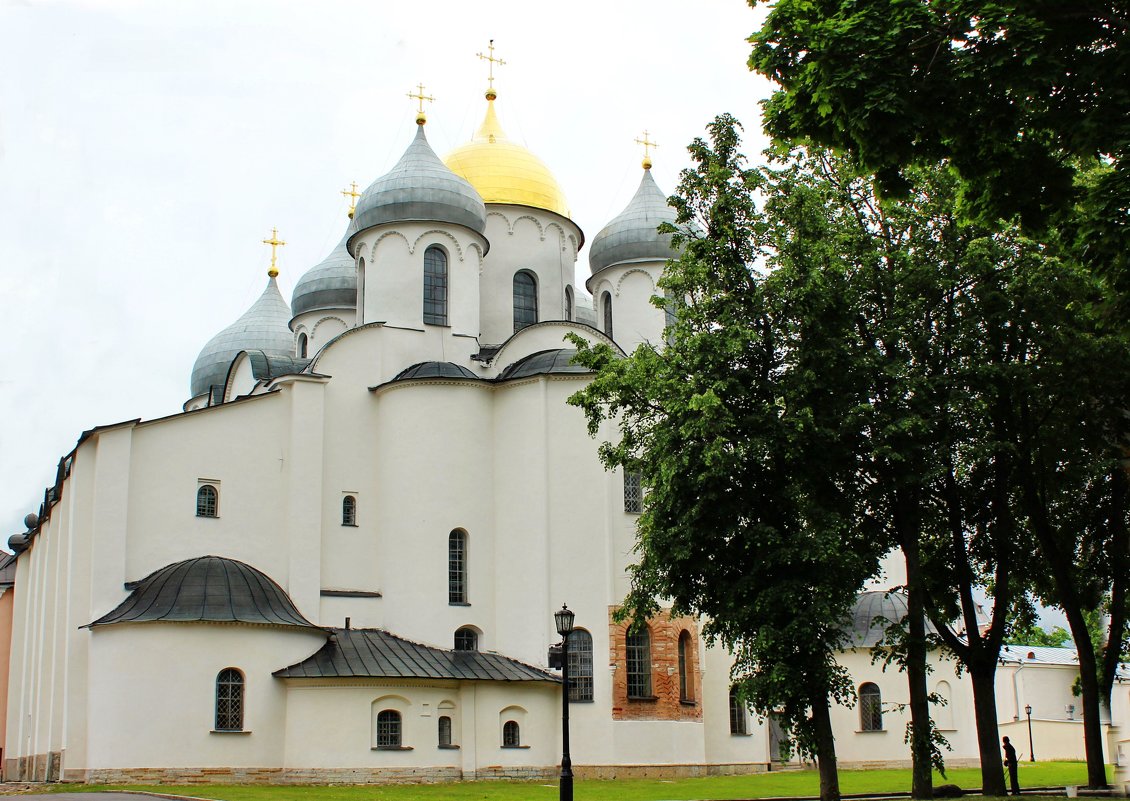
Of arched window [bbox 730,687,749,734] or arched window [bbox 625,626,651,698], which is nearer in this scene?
arched window [bbox 625,626,651,698]

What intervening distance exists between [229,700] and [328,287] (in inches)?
770

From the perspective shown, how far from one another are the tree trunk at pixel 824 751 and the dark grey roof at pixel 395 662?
11790 mm

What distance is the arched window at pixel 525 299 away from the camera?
129 feet

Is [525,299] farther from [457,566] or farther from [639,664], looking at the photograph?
[639,664]

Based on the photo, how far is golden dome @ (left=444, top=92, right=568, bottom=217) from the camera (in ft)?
132

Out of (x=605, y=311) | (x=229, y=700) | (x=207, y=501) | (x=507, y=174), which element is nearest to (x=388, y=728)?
(x=229, y=700)

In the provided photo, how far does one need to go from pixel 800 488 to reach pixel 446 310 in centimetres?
1724

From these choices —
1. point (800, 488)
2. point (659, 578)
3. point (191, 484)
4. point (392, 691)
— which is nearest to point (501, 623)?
point (392, 691)

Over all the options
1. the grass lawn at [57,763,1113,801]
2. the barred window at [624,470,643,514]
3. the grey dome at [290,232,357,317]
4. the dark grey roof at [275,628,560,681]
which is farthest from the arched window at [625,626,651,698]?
the grey dome at [290,232,357,317]

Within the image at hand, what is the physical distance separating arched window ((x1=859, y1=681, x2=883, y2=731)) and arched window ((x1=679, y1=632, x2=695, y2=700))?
7664 mm

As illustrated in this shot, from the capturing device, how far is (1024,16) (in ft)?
40.8

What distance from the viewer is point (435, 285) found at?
36094 millimetres

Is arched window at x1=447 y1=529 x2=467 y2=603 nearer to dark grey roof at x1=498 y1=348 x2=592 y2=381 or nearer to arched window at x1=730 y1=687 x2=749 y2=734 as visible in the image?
dark grey roof at x1=498 y1=348 x2=592 y2=381

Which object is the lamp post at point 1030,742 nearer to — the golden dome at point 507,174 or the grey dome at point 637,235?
the grey dome at point 637,235
